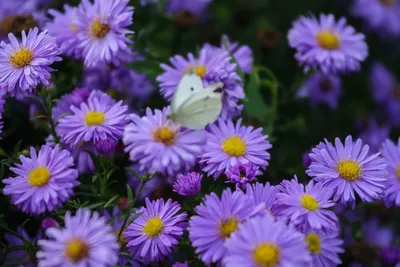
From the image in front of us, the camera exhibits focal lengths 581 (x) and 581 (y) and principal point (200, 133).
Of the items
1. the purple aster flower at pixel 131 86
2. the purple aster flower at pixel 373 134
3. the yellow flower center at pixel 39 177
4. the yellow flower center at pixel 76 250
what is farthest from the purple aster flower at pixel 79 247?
the purple aster flower at pixel 373 134

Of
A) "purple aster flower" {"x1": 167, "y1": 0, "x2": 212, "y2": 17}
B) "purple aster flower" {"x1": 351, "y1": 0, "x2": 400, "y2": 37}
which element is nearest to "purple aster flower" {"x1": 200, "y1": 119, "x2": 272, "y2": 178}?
"purple aster flower" {"x1": 167, "y1": 0, "x2": 212, "y2": 17}

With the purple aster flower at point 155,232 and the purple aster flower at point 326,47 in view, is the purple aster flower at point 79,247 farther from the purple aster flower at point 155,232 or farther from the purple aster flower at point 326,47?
the purple aster flower at point 326,47

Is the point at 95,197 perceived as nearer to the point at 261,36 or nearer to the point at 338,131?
the point at 261,36

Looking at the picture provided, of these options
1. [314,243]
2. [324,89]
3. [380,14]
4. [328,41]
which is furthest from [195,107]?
[380,14]

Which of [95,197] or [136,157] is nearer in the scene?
[136,157]

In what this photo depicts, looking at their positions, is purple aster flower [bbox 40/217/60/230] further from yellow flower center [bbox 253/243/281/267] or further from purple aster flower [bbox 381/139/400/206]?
purple aster flower [bbox 381/139/400/206]

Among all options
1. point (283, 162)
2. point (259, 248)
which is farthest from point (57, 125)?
point (283, 162)
